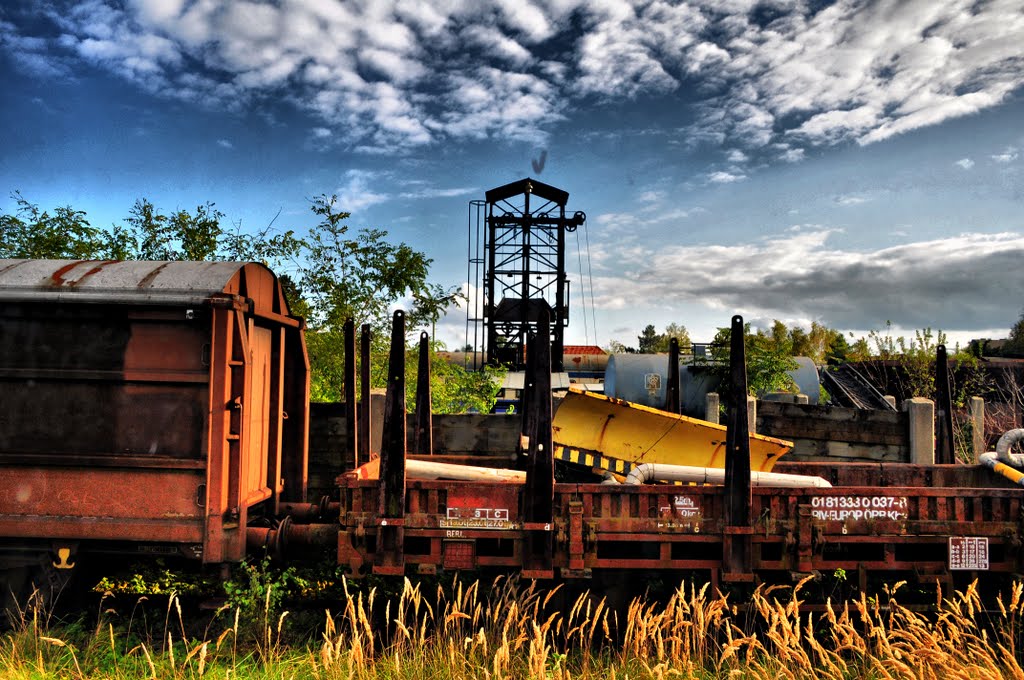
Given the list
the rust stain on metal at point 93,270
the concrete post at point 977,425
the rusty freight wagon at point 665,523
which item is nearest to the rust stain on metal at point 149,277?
the rust stain on metal at point 93,270

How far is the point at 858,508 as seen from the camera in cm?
534

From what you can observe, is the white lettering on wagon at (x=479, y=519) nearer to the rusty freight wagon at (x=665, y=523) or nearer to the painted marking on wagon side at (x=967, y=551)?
the rusty freight wagon at (x=665, y=523)

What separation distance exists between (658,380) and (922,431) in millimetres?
10403

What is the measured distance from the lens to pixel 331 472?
9.03 meters

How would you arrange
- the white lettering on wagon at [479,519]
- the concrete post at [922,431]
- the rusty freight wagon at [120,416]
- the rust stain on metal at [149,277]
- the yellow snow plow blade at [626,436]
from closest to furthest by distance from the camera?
1. the white lettering on wagon at [479,519]
2. the rusty freight wagon at [120,416]
3. the rust stain on metal at [149,277]
4. the yellow snow plow blade at [626,436]
5. the concrete post at [922,431]

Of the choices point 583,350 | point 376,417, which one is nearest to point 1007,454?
point 376,417

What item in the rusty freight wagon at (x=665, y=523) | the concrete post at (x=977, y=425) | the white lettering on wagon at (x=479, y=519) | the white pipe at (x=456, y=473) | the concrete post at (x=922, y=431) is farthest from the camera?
the concrete post at (x=977, y=425)

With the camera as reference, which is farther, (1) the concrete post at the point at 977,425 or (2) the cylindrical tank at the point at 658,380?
(2) the cylindrical tank at the point at 658,380

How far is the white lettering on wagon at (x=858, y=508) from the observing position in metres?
5.32

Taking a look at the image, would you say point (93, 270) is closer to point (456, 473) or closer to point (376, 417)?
point (456, 473)

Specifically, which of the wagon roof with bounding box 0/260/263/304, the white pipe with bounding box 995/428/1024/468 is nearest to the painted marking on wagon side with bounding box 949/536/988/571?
the white pipe with bounding box 995/428/1024/468

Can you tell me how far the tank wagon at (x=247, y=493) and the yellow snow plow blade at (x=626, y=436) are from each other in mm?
2227

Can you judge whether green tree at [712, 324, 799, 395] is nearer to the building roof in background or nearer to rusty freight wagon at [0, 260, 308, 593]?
rusty freight wagon at [0, 260, 308, 593]

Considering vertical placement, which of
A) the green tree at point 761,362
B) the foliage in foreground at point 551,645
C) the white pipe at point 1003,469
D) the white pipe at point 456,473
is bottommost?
the foliage in foreground at point 551,645
